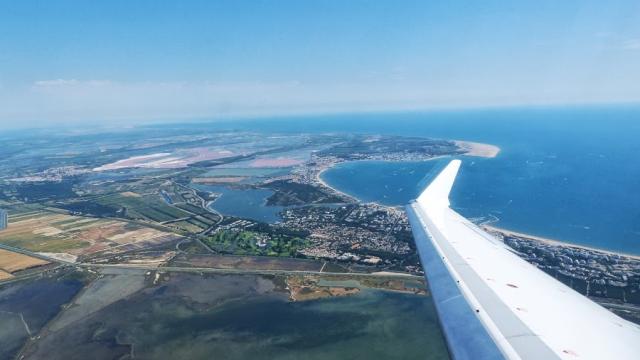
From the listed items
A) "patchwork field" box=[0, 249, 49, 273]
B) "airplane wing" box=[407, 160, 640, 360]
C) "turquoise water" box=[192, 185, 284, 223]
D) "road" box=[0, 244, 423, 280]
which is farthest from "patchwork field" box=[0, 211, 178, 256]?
"airplane wing" box=[407, 160, 640, 360]

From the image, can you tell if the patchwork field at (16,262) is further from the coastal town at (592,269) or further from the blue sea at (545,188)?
the coastal town at (592,269)

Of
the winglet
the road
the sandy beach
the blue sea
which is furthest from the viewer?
the sandy beach

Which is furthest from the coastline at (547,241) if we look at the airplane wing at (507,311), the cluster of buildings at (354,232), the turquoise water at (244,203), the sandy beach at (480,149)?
the sandy beach at (480,149)

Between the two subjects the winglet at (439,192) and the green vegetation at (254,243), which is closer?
the winglet at (439,192)

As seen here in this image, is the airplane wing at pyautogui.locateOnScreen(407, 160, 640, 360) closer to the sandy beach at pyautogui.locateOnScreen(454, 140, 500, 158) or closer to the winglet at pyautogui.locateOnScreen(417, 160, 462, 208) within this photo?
the winglet at pyautogui.locateOnScreen(417, 160, 462, 208)

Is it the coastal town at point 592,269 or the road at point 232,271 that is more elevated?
the coastal town at point 592,269

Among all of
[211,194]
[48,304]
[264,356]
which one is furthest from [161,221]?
[264,356]
